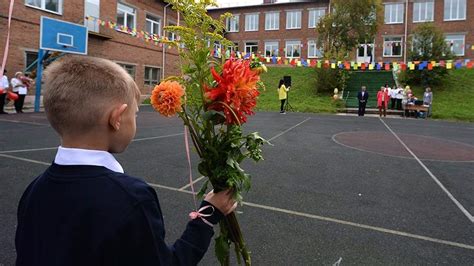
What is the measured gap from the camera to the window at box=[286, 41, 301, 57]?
4056 centimetres

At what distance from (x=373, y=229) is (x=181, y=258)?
2899 mm

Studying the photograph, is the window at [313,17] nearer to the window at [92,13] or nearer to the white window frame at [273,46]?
the white window frame at [273,46]

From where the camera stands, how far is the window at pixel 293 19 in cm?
4034

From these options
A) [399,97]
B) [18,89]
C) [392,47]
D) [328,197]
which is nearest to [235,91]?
[328,197]

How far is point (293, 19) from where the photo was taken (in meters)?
40.7

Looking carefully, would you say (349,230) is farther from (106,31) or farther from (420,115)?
(106,31)

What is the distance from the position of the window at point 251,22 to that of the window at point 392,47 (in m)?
14.8

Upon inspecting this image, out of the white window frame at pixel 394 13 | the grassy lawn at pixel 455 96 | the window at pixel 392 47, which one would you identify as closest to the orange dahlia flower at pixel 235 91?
the grassy lawn at pixel 455 96

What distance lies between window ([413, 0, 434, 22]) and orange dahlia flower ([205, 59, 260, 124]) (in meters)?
39.5

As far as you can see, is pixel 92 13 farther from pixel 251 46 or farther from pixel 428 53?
pixel 251 46

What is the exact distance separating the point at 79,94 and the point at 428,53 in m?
29.2

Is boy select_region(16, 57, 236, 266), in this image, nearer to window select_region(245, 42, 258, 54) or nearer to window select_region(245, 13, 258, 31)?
window select_region(245, 42, 258, 54)

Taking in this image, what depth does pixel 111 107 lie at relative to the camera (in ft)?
4.01

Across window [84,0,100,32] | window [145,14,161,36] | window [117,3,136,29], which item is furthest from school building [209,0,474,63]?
window [84,0,100,32]
